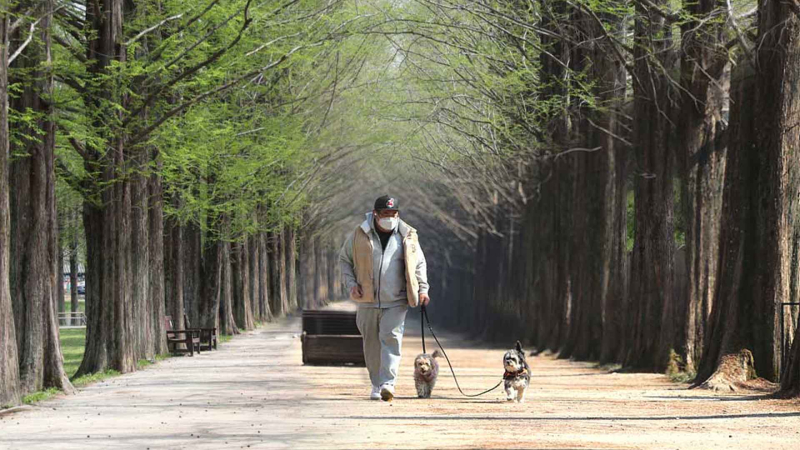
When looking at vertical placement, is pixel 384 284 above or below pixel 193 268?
below

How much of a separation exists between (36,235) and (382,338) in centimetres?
524

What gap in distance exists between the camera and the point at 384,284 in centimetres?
1444

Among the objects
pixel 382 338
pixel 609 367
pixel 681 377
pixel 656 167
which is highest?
pixel 656 167

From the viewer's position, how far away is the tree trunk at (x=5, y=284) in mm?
14344

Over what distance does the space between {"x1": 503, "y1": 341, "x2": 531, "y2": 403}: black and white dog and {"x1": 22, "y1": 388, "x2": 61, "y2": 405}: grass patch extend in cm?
554

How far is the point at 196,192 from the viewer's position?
32156 mm

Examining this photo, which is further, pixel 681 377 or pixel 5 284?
pixel 681 377

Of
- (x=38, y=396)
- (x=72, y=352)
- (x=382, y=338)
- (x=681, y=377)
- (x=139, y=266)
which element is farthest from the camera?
(x=72, y=352)

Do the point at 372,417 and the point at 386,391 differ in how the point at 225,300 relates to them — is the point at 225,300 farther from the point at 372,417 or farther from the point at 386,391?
the point at 372,417

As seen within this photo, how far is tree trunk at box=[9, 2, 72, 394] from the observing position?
16.6 m

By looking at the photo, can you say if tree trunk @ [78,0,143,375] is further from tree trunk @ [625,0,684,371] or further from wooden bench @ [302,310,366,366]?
tree trunk @ [625,0,684,371]

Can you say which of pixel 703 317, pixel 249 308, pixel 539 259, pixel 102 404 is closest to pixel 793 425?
pixel 102 404

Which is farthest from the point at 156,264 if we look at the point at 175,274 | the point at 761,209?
the point at 761,209

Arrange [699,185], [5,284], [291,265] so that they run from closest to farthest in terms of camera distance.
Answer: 1. [5,284]
2. [699,185]
3. [291,265]
